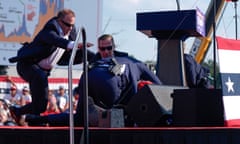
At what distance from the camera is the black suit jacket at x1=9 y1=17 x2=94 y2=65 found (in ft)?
17.6

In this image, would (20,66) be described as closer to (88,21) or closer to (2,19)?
(2,19)

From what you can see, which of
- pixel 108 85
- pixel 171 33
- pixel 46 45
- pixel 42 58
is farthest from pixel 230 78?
pixel 171 33

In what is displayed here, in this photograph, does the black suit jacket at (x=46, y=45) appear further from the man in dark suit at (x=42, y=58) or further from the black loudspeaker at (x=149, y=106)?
the black loudspeaker at (x=149, y=106)

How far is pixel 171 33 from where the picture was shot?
6.41m

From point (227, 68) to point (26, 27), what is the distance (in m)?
15.3

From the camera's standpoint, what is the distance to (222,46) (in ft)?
14.5

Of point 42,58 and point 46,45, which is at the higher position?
point 46,45

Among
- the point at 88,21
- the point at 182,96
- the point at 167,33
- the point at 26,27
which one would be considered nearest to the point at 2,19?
the point at 26,27

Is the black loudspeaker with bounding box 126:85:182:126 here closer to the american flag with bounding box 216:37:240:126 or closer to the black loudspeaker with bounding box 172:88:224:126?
the black loudspeaker with bounding box 172:88:224:126

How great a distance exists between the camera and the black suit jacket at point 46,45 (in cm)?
537
